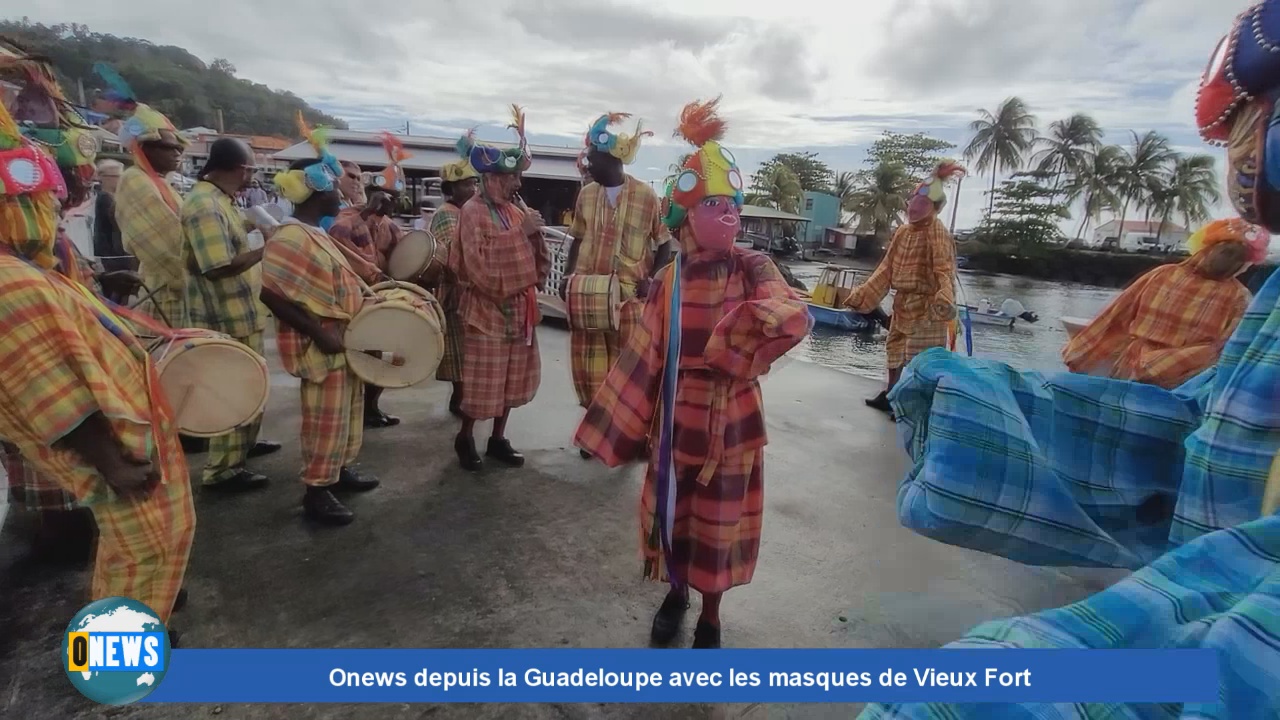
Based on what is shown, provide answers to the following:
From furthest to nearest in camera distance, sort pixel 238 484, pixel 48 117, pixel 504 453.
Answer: pixel 504 453 → pixel 238 484 → pixel 48 117

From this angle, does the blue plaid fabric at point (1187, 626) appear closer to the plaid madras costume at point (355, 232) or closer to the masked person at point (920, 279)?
the plaid madras costume at point (355, 232)

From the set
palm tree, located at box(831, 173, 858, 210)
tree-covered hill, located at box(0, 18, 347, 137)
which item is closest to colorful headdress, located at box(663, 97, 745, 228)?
tree-covered hill, located at box(0, 18, 347, 137)

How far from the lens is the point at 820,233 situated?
44.8 m

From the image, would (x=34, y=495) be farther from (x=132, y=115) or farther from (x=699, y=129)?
(x=699, y=129)

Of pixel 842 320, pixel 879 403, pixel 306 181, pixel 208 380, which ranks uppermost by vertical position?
pixel 306 181

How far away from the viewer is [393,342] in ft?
10.4

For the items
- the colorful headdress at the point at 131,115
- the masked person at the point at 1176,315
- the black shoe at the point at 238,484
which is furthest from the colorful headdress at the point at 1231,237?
the colorful headdress at the point at 131,115

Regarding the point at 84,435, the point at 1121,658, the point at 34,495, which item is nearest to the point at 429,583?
the point at 84,435

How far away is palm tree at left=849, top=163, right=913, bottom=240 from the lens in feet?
137

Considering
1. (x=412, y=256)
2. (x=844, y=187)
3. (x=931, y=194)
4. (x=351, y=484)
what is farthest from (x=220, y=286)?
(x=844, y=187)

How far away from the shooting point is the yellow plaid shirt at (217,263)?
3342 mm

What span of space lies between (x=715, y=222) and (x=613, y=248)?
6.20 feet

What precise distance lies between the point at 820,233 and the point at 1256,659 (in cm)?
4660

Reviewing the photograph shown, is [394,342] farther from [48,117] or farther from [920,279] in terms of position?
[920,279]
